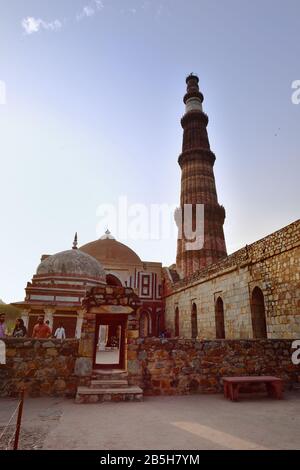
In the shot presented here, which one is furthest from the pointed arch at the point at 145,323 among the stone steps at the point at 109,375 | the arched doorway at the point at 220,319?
the stone steps at the point at 109,375

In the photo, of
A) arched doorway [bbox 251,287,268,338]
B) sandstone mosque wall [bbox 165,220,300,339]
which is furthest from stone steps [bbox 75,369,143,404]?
arched doorway [bbox 251,287,268,338]

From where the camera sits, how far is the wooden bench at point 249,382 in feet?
16.6

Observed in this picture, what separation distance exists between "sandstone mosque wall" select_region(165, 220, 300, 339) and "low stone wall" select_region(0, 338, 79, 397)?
Result: 18.9ft

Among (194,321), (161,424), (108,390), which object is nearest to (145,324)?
(194,321)

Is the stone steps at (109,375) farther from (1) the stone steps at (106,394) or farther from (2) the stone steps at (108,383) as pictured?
(1) the stone steps at (106,394)

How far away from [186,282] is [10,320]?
28.9 meters

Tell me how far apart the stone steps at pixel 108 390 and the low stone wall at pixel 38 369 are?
481mm

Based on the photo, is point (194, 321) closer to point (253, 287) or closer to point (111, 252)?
point (253, 287)

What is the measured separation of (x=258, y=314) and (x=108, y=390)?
21.0ft

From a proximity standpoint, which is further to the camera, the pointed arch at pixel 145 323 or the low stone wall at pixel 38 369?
the pointed arch at pixel 145 323

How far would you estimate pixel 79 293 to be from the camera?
50.1 ft

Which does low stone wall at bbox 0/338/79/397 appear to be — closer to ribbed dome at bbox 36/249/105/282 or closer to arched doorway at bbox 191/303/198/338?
arched doorway at bbox 191/303/198/338

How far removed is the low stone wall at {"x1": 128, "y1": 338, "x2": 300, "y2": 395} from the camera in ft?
18.4
